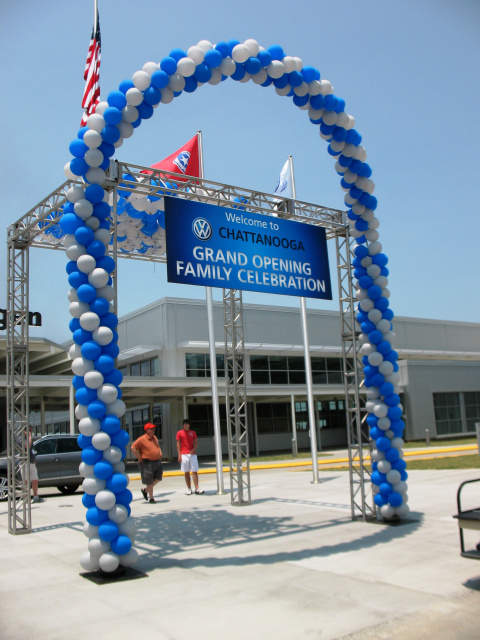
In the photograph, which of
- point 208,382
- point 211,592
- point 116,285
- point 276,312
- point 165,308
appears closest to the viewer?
point 211,592

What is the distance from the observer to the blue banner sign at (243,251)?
867 cm

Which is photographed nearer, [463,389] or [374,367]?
[374,367]

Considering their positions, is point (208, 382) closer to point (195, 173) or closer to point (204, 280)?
point (195, 173)

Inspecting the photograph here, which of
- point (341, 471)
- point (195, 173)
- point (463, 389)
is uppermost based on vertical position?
point (195, 173)

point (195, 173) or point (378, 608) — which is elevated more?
point (195, 173)

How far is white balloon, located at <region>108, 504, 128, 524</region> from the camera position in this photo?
683cm

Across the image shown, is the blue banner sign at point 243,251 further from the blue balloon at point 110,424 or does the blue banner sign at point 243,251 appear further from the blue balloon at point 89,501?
the blue balloon at point 89,501

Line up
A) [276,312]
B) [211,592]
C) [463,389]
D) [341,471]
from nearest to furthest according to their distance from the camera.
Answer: [211,592], [341,471], [276,312], [463,389]

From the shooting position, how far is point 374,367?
9812 millimetres

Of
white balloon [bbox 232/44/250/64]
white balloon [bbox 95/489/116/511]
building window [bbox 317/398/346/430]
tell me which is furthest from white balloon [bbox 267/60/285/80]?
building window [bbox 317/398/346/430]

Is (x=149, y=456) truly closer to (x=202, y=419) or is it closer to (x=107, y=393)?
(x=107, y=393)

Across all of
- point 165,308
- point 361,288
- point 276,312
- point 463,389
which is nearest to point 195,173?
point 361,288

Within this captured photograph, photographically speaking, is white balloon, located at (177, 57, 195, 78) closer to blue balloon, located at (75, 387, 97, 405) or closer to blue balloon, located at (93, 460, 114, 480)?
blue balloon, located at (75, 387, 97, 405)

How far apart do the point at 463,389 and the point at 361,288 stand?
3260 centimetres
